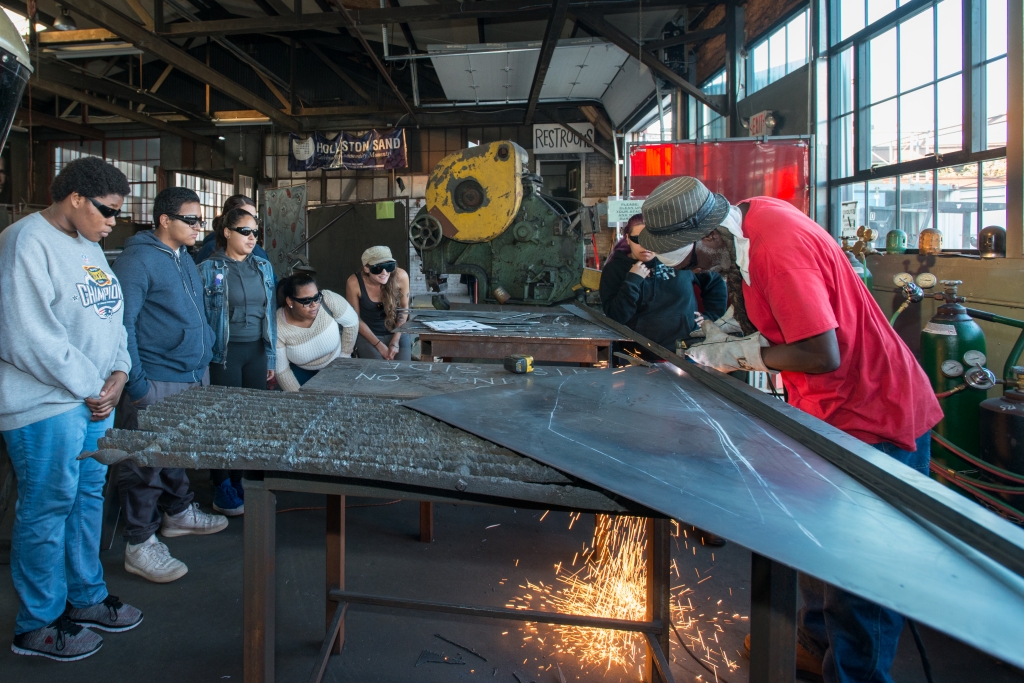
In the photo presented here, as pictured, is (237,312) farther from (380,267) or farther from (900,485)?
(900,485)

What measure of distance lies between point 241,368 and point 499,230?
66.6 inches

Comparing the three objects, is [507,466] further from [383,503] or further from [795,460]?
[383,503]

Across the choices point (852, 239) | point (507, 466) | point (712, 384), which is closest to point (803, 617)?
point (712, 384)

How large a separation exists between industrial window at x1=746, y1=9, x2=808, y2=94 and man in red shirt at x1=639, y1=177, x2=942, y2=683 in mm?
4202

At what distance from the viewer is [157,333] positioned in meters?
2.52

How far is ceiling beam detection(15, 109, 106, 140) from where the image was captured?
911 centimetres

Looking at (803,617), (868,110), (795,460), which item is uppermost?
(868,110)

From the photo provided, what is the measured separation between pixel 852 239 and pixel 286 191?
6.12 metres

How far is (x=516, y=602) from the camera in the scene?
8.13 feet

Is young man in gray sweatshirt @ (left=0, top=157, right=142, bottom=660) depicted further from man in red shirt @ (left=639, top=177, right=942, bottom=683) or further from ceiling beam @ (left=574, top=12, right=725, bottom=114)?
ceiling beam @ (left=574, top=12, right=725, bottom=114)

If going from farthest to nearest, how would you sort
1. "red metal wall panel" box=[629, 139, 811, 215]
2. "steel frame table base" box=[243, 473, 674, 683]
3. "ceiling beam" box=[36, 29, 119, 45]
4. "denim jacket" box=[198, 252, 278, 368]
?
"ceiling beam" box=[36, 29, 119, 45] < "red metal wall panel" box=[629, 139, 811, 215] < "denim jacket" box=[198, 252, 278, 368] < "steel frame table base" box=[243, 473, 674, 683]

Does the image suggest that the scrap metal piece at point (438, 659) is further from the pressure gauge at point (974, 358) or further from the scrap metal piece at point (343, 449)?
the pressure gauge at point (974, 358)

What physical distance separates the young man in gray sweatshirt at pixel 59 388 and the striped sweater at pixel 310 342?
1.18m

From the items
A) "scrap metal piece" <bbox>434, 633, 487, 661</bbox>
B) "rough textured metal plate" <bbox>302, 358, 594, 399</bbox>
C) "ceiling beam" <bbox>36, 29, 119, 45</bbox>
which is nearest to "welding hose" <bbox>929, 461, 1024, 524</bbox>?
"rough textured metal plate" <bbox>302, 358, 594, 399</bbox>
